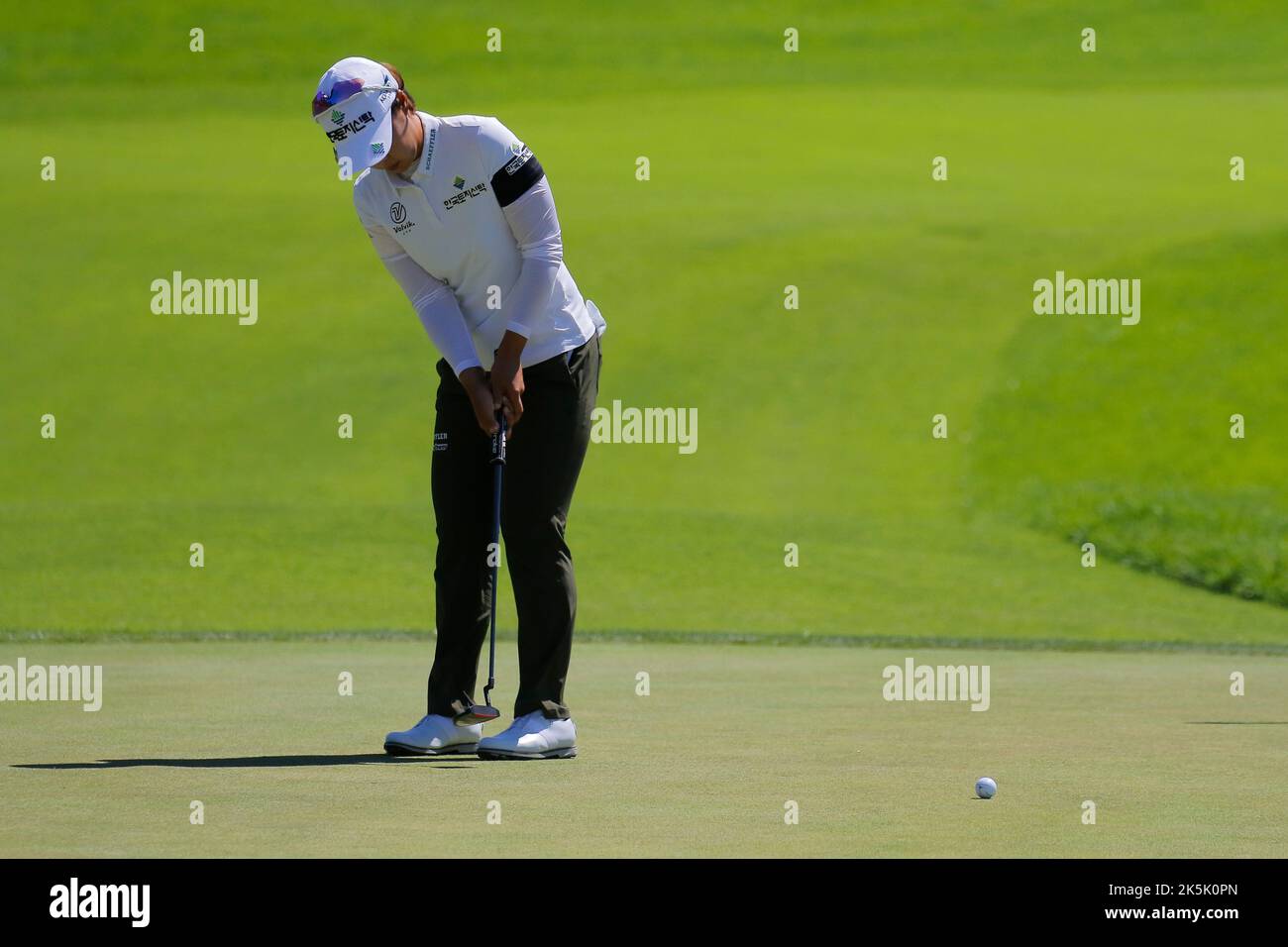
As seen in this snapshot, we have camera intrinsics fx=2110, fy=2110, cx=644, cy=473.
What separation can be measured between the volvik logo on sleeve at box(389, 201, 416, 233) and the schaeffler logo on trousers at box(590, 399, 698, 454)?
1354 centimetres

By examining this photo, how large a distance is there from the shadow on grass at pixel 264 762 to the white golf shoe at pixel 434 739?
0.04m

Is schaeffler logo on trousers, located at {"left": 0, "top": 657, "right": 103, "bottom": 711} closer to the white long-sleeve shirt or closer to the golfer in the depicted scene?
the golfer

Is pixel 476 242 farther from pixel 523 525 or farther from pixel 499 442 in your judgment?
pixel 523 525

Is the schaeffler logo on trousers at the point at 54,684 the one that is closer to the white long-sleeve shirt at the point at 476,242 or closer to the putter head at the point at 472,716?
the putter head at the point at 472,716

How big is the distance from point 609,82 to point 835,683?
104 ft

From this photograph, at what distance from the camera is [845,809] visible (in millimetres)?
5254

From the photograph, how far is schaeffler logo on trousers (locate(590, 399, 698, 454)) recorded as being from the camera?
20344 millimetres

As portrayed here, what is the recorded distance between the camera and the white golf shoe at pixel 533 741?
6.33m

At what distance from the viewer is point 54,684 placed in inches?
335

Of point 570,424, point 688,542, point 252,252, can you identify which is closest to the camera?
point 570,424

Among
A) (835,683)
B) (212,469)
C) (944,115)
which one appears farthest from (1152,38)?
(835,683)

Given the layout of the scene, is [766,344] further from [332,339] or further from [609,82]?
[609,82]

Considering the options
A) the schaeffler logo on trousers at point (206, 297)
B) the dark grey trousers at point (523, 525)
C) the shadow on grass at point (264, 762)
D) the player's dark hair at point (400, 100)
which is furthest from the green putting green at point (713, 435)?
the player's dark hair at point (400, 100)

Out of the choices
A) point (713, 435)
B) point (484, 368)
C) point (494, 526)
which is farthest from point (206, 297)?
point (494, 526)
